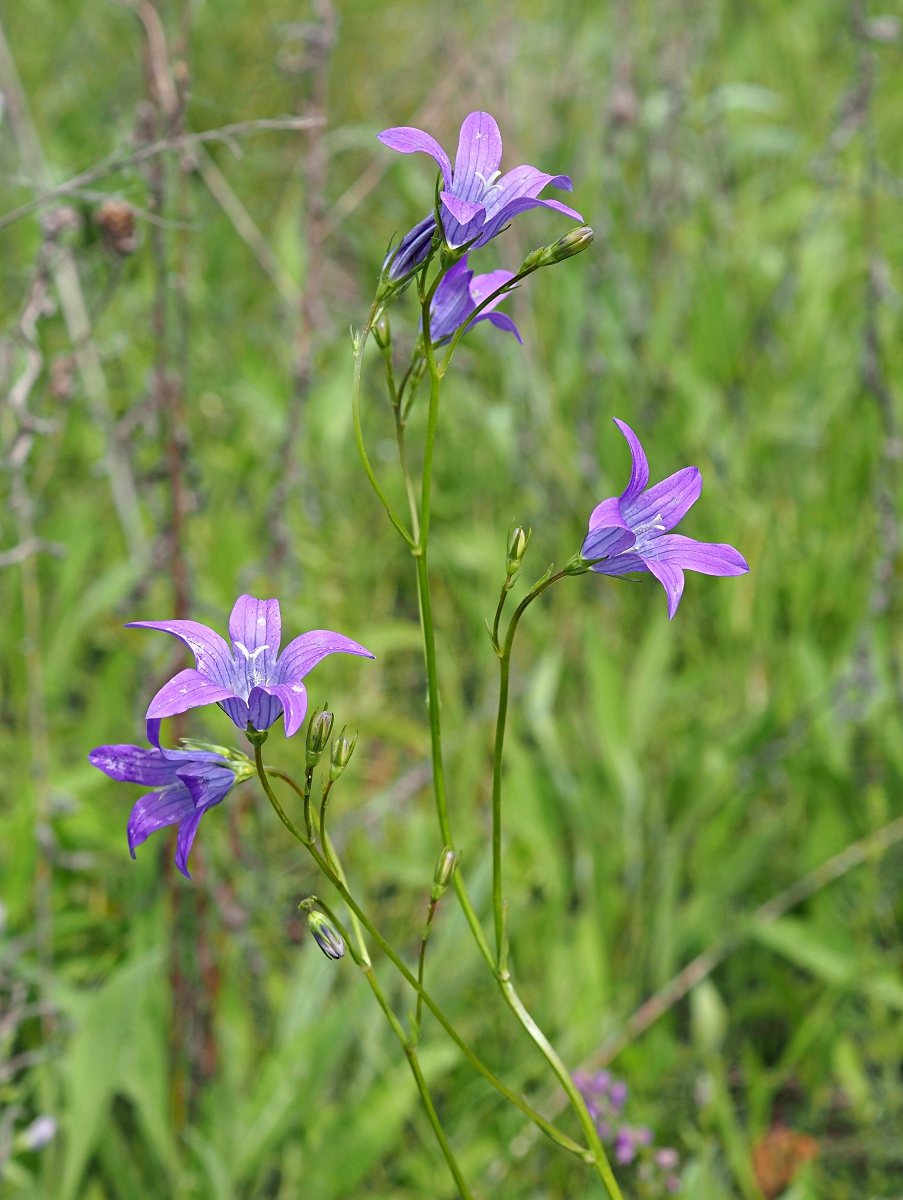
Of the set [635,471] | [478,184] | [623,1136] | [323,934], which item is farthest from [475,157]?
[623,1136]

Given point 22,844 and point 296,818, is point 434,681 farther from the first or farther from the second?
point 296,818

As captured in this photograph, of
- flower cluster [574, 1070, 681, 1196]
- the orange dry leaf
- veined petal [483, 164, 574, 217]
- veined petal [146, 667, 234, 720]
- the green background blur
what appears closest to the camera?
veined petal [146, 667, 234, 720]

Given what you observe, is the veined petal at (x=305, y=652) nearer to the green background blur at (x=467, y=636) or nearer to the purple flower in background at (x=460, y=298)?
the purple flower in background at (x=460, y=298)

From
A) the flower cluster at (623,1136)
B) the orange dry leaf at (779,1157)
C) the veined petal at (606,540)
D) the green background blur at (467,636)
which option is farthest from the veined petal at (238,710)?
the orange dry leaf at (779,1157)

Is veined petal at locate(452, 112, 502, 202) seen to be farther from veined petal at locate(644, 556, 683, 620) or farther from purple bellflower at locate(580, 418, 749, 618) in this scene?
veined petal at locate(644, 556, 683, 620)

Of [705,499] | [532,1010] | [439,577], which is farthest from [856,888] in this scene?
[439,577]

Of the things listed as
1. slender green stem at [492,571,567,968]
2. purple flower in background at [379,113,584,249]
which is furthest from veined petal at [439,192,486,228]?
slender green stem at [492,571,567,968]
